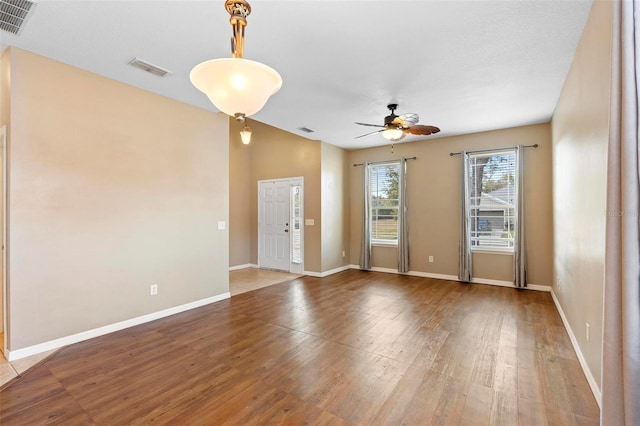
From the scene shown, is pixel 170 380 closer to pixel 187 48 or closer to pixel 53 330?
pixel 53 330

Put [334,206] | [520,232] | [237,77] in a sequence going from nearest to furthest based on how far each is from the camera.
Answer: [237,77] → [520,232] → [334,206]

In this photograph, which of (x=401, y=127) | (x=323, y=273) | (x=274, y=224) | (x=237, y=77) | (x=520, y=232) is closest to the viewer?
(x=237, y=77)

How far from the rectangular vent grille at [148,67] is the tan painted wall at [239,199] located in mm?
3910

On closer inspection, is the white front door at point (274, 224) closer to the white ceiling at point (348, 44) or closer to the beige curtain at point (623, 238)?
the white ceiling at point (348, 44)

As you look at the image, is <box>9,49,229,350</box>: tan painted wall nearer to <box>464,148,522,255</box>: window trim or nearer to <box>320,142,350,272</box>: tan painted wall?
<box>320,142,350,272</box>: tan painted wall

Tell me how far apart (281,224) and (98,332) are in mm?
4146

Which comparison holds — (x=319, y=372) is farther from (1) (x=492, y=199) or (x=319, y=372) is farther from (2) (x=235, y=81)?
(1) (x=492, y=199)

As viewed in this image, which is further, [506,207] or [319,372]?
[506,207]

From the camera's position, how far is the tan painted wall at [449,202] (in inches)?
203

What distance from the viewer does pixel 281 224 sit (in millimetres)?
7016

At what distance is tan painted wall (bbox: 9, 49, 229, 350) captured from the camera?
9.32 ft

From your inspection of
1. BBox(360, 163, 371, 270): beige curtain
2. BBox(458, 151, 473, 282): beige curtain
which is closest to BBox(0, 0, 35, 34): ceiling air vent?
BBox(360, 163, 371, 270): beige curtain

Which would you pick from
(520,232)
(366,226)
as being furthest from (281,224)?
(520,232)

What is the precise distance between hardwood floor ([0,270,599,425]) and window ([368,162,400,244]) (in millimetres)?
2806
